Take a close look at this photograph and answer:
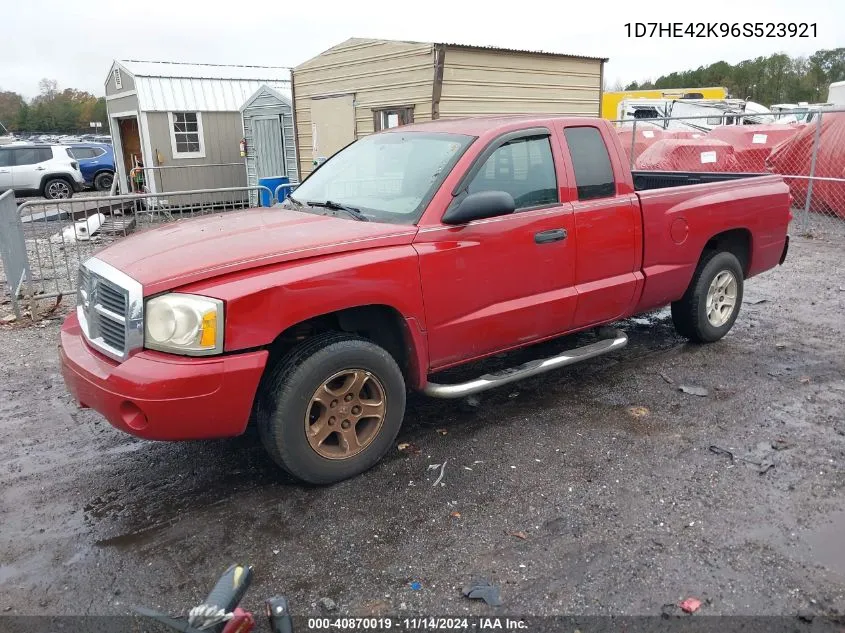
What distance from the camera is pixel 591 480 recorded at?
358 cm

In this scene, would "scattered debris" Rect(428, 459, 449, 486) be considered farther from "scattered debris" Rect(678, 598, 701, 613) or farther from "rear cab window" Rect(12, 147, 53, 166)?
"rear cab window" Rect(12, 147, 53, 166)

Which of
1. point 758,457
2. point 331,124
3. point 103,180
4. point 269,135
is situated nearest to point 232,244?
point 758,457

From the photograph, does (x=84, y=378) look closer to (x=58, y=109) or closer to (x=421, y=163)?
(x=421, y=163)

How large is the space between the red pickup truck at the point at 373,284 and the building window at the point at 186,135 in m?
14.5

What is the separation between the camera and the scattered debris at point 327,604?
2.67 metres

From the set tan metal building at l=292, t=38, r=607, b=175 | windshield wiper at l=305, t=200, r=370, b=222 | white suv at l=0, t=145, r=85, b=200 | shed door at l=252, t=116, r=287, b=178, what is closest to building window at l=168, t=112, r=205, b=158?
shed door at l=252, t=116, r=287, b=178

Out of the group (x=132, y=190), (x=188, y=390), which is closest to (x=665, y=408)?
(x=188, y=390)

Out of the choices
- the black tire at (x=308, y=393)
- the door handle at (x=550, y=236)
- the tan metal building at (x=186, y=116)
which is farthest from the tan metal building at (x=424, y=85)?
the black tire at (x=308, y=393)

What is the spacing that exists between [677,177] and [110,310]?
5.13 m

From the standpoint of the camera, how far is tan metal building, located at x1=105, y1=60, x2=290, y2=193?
17.3 meters

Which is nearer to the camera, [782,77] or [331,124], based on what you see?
[331,124]

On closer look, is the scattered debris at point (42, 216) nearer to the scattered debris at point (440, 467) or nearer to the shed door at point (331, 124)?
the shed door at point (331, 124)

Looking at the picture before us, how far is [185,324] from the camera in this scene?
3006 mm

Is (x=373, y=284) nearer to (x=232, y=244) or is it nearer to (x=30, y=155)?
(x=232, y=244)
